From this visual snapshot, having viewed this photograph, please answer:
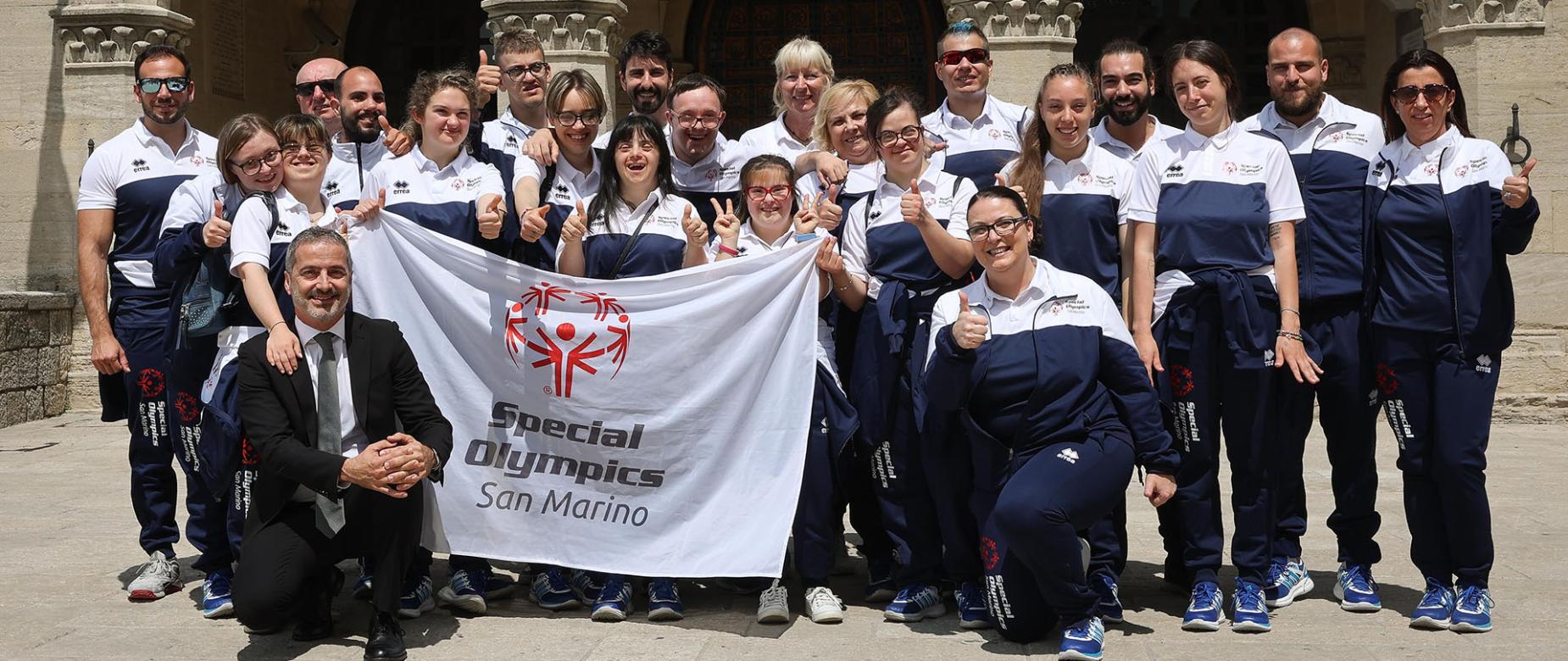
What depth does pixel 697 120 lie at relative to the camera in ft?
18.9

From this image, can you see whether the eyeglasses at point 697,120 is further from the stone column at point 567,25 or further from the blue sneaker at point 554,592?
the stone column at point 567,25

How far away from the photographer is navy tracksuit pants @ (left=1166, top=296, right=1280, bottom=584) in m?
5.21

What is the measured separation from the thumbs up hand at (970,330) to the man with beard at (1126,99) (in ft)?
4.12

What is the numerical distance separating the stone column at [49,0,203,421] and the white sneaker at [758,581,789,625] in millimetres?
8359

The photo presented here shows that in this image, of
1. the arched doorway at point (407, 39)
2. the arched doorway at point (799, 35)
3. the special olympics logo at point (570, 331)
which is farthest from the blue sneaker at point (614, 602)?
the arched doorway at point (407, 39)

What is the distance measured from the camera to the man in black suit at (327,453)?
4766mm

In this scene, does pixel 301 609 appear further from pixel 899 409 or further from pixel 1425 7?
pixel 1425 7

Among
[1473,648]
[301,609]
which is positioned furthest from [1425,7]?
[301,609]

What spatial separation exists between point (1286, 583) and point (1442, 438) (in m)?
0.79

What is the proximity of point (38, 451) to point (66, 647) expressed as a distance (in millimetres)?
5783

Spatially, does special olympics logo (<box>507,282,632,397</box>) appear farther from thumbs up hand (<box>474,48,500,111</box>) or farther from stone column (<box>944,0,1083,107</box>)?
stone column (<box>944,0,1083,107</box>)

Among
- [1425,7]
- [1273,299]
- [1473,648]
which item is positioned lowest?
[1473,648]

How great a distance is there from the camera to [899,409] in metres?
5.35

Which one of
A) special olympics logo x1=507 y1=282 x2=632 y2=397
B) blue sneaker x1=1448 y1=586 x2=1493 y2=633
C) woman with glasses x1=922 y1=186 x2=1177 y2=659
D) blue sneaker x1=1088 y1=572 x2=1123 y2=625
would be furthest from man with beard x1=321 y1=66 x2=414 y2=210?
blue sneaker x1=1448 y1=586 x2=1493 y2=633
